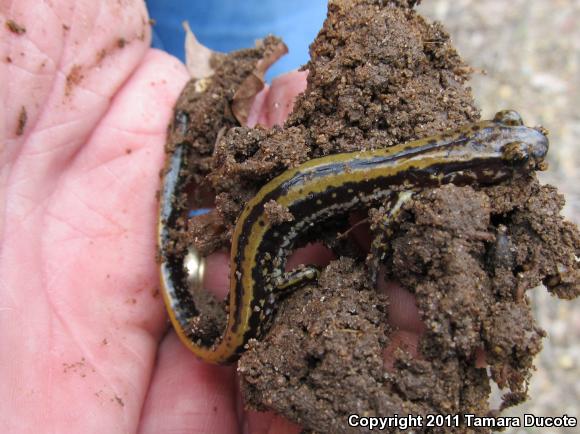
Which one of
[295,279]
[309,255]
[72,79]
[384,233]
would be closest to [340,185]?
[384,233]

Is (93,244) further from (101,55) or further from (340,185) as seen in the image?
(340,185)

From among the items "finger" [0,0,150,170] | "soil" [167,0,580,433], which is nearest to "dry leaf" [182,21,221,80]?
"finger" [0,0,150,170]

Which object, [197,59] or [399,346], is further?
[197,59]

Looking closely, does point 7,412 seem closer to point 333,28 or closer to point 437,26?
point 333,28

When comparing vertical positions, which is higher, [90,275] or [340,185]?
[340,185]

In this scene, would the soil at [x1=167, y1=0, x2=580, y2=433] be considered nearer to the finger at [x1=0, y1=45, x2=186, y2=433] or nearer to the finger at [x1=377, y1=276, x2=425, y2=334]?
the finger at [x1=377, y1=276, x2=425, y2=334]

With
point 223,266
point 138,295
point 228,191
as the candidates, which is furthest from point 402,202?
point 138,295

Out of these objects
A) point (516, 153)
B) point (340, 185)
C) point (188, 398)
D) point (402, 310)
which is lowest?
point (188, 398)
